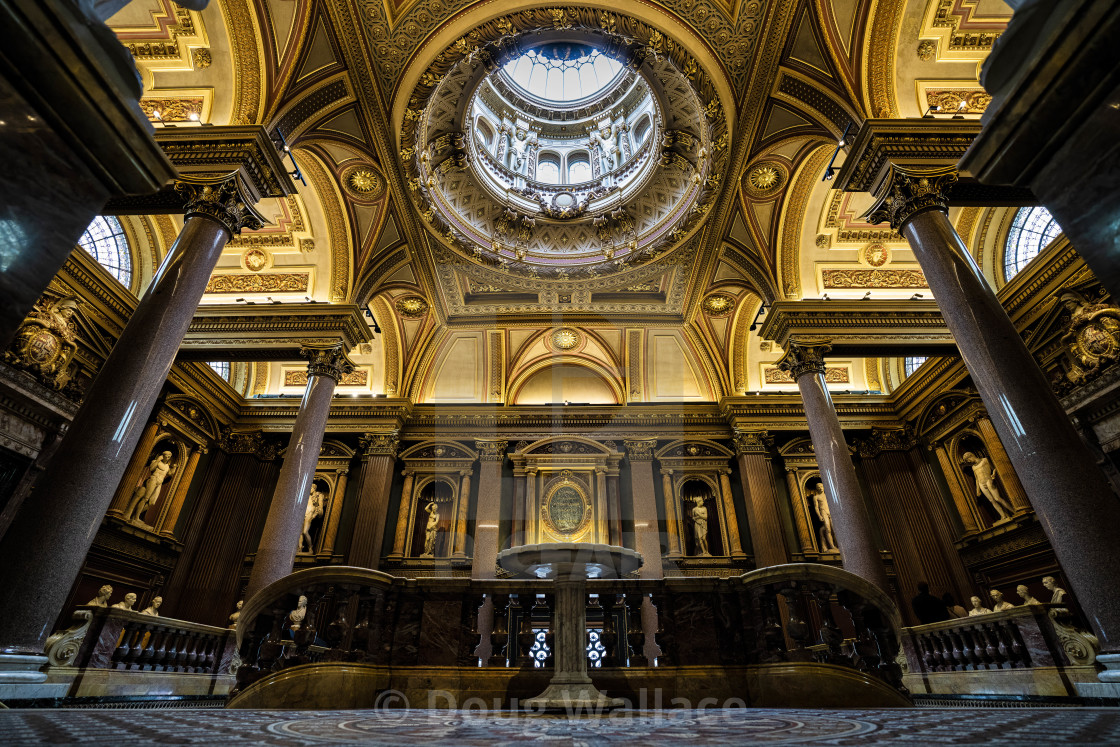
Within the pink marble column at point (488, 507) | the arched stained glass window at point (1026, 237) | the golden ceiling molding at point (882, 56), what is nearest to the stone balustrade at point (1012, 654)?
the golden ceiling molding at point (882, 56)

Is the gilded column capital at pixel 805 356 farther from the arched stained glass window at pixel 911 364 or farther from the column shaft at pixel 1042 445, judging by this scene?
the arched stained glass window at pixel 911 364

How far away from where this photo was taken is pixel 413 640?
16.1 feet

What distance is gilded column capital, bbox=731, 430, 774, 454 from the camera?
14742 millimetres

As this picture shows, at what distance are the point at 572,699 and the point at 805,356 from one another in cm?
875

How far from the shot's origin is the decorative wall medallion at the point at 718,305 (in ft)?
49.5

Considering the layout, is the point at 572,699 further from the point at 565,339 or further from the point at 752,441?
the point at 565,339

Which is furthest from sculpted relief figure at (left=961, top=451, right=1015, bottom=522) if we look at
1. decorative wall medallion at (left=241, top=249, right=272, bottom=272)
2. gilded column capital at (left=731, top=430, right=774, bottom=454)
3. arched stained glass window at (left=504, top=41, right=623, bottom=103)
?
decorative wall medallion at (left=241, top=249, right=272, bottom=272)

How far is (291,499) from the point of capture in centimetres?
911

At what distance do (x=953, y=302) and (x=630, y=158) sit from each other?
Result: 11.5m

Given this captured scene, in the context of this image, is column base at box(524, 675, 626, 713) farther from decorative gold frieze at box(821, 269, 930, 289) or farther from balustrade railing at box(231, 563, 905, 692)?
decorative gold frieze at box(821, 269, 930, 289)

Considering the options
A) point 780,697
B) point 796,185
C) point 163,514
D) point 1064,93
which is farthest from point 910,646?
point 163,514

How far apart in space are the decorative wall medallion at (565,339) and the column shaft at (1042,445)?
36.0 ft

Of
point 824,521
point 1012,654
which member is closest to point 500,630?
point 1012,654

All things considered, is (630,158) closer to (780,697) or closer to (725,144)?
(725,144)
